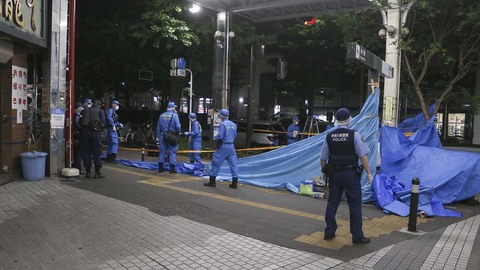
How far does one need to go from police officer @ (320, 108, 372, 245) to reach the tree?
8244 millimetres

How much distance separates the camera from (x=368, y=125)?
868 centimetres

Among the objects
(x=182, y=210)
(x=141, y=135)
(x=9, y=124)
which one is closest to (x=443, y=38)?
(x=182, y=210)

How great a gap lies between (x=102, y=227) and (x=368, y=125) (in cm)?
555

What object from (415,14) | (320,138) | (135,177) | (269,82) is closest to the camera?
(320,138)

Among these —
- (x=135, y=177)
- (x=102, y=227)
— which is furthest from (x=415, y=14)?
(x=102, y=227)

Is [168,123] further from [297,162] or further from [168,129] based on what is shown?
[297,162]

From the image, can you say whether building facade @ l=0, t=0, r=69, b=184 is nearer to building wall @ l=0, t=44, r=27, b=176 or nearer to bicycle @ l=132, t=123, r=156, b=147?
building wall @ l=0, t=44, r=27, b=176

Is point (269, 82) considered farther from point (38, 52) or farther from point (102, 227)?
point (102, 227)

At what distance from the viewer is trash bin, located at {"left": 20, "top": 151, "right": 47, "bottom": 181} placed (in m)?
8.73

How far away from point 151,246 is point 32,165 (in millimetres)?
4882

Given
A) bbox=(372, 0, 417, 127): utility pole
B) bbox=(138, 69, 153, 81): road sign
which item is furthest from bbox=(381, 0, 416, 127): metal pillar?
bbox=(138, 69, 153, 81): road sign

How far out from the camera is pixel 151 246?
17.1 ft

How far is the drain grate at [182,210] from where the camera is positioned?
6847 millimetres

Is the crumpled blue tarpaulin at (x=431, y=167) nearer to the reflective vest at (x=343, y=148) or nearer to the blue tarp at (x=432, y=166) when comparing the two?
the blue tarp at (x=432, y=166)
